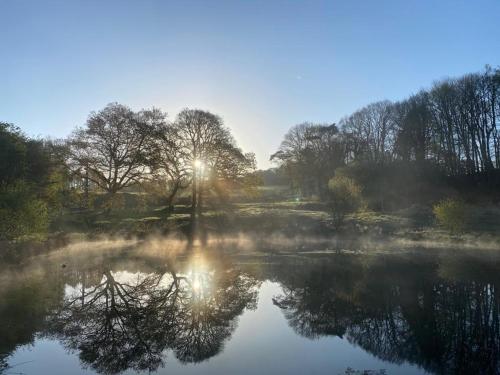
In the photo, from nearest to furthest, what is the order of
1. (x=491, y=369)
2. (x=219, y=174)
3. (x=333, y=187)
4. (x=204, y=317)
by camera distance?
(x=491, y=369) < (x=204, y=317) < (x=333, y=187) < (x=219, y=174)

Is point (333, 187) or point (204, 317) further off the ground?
point (333, 187)

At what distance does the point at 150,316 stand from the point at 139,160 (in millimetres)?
37549

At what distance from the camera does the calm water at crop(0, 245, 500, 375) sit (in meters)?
12.4

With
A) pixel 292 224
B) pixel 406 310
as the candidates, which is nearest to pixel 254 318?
pixel 406 310

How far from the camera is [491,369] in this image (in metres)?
11.0

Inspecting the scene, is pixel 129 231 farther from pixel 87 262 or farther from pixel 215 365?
pixel 215 365

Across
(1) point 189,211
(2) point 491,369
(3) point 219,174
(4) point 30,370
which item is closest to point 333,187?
(3) point 219,174

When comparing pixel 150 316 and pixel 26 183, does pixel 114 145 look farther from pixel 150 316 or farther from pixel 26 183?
pixel 150 316

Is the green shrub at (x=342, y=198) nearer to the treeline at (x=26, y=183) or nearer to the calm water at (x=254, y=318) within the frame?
the calm water at (x=254, y=318)

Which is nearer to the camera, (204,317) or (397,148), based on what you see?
(204,317)

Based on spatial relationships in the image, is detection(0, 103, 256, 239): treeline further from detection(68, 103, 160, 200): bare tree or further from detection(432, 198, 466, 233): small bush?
detection(432, 198, 466, 233): small bush

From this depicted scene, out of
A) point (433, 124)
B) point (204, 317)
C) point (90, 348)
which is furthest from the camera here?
point (433, 124)

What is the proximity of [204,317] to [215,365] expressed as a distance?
4839 mm

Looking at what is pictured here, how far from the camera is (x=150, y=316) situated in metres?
17.2
